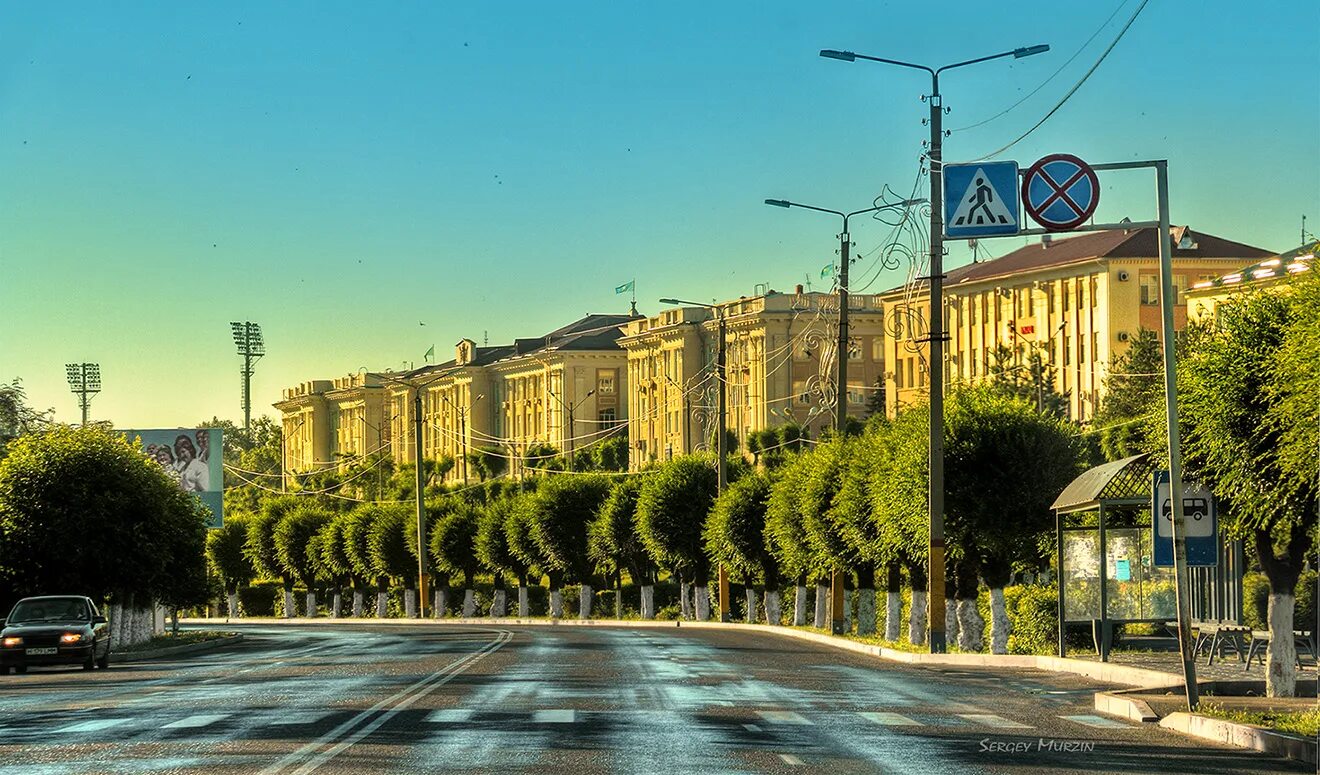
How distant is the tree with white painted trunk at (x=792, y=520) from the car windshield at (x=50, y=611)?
1023 inches

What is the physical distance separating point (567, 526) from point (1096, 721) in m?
81.8

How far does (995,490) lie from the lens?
45688 millimetres

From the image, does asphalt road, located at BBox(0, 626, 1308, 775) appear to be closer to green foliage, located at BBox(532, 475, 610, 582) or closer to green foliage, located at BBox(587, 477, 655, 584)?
green foliage, located at BBox(587, 477, 655, 584)

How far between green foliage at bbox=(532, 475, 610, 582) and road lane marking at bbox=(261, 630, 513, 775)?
2722 inches

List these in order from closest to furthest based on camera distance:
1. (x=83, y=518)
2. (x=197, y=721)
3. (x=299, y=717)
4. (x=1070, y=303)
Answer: (x=197, y=721)
(x=299, y=717)
(x=83, y=518)
(x=1070, y=303)

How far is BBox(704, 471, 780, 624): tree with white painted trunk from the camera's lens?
246 ft

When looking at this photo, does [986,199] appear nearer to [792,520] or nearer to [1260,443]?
[1260,443]

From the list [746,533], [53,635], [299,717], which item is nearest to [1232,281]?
[746,533]

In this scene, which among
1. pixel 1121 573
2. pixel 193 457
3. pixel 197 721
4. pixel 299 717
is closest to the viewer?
pixel 197 721

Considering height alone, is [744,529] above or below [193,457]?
below

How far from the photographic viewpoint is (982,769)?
1617 cm

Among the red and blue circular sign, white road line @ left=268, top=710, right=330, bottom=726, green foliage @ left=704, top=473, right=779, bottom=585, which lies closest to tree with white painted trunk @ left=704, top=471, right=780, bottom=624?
green foliage @ left=704, top=473, right=779, bottom=585

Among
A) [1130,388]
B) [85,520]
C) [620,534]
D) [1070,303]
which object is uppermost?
[1070,303]

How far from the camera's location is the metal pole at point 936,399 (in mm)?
39156
